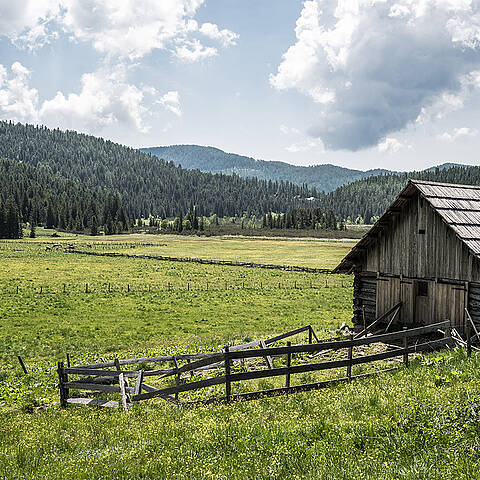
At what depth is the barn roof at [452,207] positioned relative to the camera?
1869cm

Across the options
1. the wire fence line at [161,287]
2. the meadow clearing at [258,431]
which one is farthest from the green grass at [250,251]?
the meadow clearing at [258,431]

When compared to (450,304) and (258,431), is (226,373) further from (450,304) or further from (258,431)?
(450,304)

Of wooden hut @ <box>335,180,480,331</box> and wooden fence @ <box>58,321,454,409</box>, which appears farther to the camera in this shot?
wooden hut @ <box>335,180,480,331</box>

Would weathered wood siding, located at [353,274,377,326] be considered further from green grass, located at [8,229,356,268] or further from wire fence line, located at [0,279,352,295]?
green grass, located at [8,229,356,268]

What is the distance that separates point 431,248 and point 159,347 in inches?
586

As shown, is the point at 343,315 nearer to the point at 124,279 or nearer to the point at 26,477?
the point at 26,477

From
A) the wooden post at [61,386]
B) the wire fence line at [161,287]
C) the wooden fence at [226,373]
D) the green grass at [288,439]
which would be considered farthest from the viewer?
the wire fence line at [161,287]

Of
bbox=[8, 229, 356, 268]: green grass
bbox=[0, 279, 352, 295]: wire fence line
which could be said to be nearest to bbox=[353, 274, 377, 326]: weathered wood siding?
bbox=[0, 279, 352, 295]: wire fence line

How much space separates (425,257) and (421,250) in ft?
1.27

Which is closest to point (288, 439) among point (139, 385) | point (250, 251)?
point (139, 385)

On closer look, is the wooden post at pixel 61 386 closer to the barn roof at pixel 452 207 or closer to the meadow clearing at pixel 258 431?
the meadow clearing at pixel 258 431

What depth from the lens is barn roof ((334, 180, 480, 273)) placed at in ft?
61.3

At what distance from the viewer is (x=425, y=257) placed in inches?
805

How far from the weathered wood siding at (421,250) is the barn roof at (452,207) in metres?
0.41
